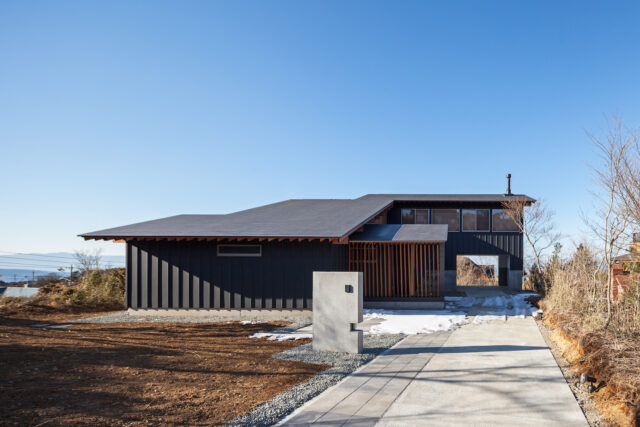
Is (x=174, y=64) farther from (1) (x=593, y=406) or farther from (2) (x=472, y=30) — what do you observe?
(1) (x=593, y=406)

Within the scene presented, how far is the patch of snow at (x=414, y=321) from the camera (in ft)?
29.0

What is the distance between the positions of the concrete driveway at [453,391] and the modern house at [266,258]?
4.48 m

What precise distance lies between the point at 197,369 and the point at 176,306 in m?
6.25

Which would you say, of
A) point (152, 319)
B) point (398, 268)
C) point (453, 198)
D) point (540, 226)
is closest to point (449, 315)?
point (398, 268)

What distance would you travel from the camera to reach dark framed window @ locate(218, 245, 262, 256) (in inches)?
442

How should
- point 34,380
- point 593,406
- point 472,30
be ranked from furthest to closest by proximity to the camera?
point 472,30 → point 34,380 → point 593,406

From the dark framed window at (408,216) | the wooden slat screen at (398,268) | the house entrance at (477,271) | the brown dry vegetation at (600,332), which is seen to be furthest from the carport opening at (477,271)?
the brown dry vegetation at (600,332)

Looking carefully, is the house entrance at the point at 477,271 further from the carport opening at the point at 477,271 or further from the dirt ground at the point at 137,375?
the dirt ground at the point at 137,375

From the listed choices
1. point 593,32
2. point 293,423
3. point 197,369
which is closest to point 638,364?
point 293,423

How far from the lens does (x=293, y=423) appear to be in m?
3.65

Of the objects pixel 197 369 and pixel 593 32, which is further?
pixel 593 32

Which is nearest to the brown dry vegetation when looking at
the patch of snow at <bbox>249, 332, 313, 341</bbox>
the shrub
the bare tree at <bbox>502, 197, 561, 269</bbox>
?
the patch of snow at <bbox>249, 332, 313, 341</bbox>

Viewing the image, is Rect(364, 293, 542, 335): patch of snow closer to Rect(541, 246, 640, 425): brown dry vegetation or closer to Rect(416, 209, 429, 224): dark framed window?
Rect(541, 246, 640, 425): brown dry vegetation

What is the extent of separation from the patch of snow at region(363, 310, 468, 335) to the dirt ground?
2.27m
